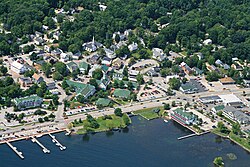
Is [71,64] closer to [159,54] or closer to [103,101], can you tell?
[103,101]

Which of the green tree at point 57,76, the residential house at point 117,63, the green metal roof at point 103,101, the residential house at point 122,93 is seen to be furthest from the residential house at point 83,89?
the residential house at point 117,63

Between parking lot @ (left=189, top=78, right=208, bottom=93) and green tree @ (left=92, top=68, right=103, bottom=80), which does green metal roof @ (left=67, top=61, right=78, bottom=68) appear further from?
parking lot @ (left=189, top=78, right=208, bottom=93)

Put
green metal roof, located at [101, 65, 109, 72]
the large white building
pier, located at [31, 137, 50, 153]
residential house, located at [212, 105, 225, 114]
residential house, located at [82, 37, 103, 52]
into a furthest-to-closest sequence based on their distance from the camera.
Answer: residential house, located at [82, 37, 103, 52]
green metal roof, located at [101, 65, 109, 72]
the large white building
residential house, located at [212, 105, 225, 114]
pier, located at [31, 137, 50, 153]

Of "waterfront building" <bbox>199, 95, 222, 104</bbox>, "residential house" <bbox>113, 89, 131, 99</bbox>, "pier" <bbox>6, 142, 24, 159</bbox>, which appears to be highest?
"residential house" <bbox>113, 89, 131, 99</bbox>

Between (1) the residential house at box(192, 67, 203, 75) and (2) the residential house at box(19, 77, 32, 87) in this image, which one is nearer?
(2) the residential house at box(19, 77, 32, 87)

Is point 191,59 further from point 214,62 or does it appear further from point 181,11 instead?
point 181,11

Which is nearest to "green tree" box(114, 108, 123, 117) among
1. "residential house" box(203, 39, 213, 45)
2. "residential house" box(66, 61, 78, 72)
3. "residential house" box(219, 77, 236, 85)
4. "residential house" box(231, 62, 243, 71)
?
"residential house" box(66, 61, 78, 72)

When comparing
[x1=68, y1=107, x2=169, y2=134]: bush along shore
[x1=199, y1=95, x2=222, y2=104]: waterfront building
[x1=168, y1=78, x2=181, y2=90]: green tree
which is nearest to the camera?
[x1=68, y1=107, x2=169, y2=134]: bush along shore

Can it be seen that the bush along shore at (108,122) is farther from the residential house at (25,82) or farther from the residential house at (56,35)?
the residential house at (56,35)
